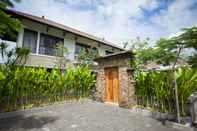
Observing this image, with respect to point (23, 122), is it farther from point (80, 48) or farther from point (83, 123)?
point (80, 48)

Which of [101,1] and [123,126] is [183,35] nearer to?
[123,126]

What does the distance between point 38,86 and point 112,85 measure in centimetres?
437

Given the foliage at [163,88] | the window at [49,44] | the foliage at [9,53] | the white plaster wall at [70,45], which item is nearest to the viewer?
the foliage at [163,88]

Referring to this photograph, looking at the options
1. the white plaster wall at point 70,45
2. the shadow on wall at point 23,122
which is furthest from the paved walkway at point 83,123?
the white plaster wall at point 70,45

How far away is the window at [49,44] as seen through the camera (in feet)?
40.4

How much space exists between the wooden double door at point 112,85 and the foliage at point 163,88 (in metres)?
1.62

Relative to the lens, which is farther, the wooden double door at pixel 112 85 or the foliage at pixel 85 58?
the foliage at pixel 85 58

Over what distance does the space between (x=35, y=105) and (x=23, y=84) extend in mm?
1397

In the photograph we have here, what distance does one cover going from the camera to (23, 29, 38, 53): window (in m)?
11.2

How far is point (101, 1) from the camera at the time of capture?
32.8ft

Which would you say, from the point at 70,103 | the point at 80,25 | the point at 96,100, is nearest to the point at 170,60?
the point at 96,100

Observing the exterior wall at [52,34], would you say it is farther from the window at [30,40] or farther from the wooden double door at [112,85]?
the wooden double door at [112,85]

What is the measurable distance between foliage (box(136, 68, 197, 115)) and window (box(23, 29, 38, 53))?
28.1 ft

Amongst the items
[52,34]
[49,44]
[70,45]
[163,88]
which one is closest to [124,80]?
[163,88]
